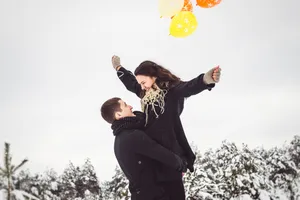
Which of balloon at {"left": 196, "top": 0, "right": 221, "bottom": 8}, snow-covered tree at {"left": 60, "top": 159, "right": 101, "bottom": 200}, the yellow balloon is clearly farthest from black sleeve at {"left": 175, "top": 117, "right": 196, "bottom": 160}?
snow-covered tree at {"left": 60, "top": 159, "right": 101, "bottom": 200}

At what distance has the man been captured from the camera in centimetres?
259

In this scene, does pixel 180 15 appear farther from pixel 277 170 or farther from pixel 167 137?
pixel 277 170

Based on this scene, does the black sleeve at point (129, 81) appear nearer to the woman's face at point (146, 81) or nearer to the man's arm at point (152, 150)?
the woman's face at point (146, 81)

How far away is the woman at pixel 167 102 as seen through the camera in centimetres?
266

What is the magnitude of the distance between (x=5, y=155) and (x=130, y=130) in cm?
98

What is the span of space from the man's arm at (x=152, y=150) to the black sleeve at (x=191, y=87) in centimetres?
46

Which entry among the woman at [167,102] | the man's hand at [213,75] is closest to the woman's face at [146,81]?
the woman at [167,102]

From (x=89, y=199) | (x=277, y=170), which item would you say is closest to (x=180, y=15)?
(x=277, y=170)

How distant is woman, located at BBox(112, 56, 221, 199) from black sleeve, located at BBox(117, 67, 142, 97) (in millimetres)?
126

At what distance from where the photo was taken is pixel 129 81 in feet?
10.5

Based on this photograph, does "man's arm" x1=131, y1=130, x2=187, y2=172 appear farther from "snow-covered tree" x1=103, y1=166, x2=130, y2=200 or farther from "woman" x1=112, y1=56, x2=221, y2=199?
"snow-covered tree" x1=103, y1=166, x2=130, y2=200

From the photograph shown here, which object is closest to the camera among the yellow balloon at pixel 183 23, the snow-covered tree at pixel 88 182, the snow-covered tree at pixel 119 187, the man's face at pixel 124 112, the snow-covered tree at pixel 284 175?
the man's face at pixel 124 112

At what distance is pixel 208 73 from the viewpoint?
2.55 m

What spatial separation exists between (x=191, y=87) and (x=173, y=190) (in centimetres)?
79
